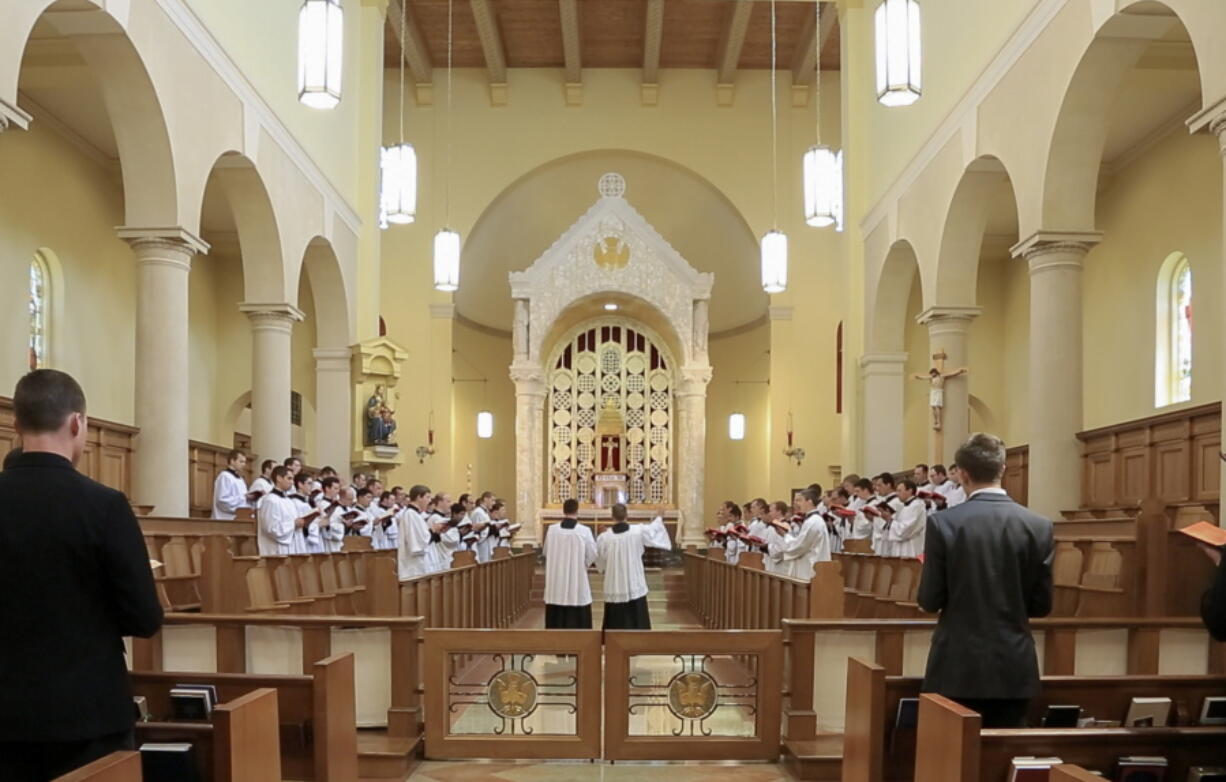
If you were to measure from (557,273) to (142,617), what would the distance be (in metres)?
20.6

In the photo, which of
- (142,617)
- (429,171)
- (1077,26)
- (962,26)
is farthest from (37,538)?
(429,171)

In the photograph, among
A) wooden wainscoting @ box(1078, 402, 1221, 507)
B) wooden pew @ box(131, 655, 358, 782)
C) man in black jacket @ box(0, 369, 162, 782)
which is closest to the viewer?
man in black jacket @ box(0, 369, 162, 782)

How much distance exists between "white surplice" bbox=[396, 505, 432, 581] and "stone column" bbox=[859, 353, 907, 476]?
9.33m

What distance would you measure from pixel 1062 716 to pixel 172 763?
345 centimetres

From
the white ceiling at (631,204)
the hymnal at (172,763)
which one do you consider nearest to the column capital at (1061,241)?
the hymnal at (172,763)

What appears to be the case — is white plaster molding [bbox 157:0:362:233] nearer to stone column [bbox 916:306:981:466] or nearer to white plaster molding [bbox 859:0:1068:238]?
white plaster molding [bbox 859:0:1068:238]

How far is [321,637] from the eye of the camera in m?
7.35

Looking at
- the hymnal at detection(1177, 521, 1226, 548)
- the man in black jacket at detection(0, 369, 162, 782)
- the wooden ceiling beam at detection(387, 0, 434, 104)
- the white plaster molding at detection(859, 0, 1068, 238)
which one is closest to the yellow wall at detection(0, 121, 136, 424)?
the wooden ceiling beam at detection(387, 0, 434, 104)

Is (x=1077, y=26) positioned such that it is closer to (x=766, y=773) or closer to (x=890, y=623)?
(x=890, y=623)

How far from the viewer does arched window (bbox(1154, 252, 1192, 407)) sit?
53.9 ft

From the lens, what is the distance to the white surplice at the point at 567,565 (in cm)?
1171

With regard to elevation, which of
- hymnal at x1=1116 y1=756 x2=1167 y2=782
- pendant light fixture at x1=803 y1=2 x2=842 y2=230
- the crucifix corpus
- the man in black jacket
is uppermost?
pendant light fixture at x1=803 y1=2 x2=842 y2=230

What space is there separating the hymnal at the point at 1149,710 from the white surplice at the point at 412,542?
8750mm

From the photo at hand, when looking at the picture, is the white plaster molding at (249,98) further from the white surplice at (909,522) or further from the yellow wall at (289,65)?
the white surplice at (909,522)
